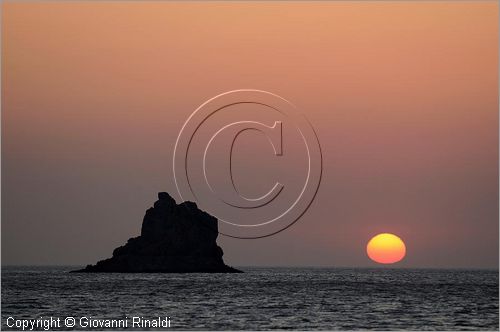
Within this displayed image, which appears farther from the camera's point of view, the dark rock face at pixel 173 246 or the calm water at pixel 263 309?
the dark rock face at pixel 173 246

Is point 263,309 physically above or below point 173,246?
below

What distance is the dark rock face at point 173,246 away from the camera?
150 metres

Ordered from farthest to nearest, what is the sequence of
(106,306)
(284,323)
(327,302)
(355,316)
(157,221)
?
(157,221) → (327,302) → (106,306) → (355,316) → (284,323)

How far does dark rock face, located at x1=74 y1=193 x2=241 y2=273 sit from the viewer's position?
490 ft

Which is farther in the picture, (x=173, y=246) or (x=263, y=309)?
(x=173, y=246)

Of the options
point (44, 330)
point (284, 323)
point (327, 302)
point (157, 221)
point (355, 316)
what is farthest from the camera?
point (157, 221)

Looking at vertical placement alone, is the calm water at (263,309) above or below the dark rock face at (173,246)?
below

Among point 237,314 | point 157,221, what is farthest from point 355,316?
point 157,221

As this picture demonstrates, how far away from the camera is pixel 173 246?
15338cm

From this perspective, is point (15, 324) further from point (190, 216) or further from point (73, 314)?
point (190, 216)

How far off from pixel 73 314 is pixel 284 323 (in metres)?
16.3

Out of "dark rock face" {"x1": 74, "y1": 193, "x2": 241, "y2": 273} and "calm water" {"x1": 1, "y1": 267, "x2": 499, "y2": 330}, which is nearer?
"calm water" {"x1": 1, "y1": 267, "x2": 499, "y2": 330}

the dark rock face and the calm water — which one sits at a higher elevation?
the dark rock face

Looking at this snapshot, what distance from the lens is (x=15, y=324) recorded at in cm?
5222
